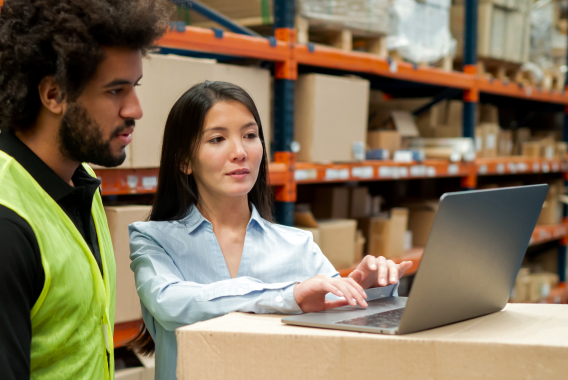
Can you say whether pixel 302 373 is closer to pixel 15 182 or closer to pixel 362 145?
pixel 15 182

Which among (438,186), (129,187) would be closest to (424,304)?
(129,187)

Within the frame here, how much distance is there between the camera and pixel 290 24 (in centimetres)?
267

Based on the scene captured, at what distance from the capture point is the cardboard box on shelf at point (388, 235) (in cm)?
336

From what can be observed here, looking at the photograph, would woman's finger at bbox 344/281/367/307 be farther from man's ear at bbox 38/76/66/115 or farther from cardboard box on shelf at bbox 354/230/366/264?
cardboard box on shelf at bbox 354/230/366/264

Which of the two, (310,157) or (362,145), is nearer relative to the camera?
(310,157)

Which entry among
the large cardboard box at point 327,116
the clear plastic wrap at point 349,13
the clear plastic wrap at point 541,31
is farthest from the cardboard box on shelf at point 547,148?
the large cardboard box at point 327,116

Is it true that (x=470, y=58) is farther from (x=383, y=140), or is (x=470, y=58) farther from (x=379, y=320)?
(x=379, y=320)

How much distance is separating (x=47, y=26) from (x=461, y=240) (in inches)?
28.8

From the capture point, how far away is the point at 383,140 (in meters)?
3.37

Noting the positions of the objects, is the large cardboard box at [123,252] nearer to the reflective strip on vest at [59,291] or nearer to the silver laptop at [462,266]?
the reflective strip on vest at [59,291]

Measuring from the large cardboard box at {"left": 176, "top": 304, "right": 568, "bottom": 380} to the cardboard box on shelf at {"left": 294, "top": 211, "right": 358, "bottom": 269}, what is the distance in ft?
6.56

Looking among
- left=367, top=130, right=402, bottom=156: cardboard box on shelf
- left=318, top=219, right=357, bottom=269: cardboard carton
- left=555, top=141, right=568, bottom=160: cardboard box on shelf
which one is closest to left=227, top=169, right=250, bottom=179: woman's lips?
left=318, top=219, right=357, bottom=269: cardboard carton

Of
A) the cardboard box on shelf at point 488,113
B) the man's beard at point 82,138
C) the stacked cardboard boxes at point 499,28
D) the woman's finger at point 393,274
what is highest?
the stacked cardboard boxes at point 499,28

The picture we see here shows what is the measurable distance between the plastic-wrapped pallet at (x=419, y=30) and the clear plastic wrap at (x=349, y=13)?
20 cm
